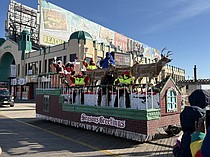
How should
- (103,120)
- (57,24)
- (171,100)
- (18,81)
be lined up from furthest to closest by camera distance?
(18,81)
(57,24)
(103,120)
(171,100)

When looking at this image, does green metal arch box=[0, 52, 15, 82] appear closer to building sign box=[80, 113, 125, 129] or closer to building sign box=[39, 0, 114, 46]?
building sign box=[39, 0, 114, 46]

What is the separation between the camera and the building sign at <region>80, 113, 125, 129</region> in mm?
6609

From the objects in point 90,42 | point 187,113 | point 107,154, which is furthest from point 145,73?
point 90,42

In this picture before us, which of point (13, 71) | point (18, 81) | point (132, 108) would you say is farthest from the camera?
point (13, 71)

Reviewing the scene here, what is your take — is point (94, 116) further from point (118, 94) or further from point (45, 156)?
point (45, 156)

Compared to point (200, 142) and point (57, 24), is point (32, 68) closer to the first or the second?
point (57, 24)

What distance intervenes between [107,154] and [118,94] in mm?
2300

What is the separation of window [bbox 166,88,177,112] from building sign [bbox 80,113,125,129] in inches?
66.6

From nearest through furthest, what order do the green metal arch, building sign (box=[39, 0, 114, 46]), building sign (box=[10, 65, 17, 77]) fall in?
building sign (box=[39, 0, 114, 46]) → building sign (box=[10, 65, 17, 77]) → the green metal arch

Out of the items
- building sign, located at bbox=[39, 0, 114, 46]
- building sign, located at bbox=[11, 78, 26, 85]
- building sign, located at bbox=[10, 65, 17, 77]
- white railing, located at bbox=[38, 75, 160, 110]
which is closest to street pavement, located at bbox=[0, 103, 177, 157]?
white railing, located at bbox=[38, 75, 160, 110]

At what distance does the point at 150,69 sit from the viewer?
23.0ft

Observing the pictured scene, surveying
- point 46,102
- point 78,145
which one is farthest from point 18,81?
point 78,145

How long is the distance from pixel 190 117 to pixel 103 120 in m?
5.21

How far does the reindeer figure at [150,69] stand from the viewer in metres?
6.54
